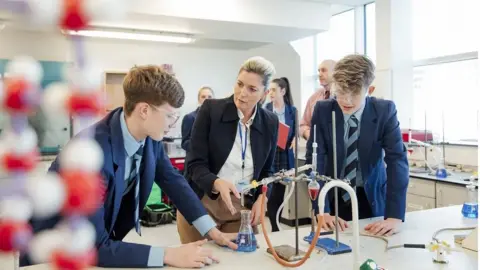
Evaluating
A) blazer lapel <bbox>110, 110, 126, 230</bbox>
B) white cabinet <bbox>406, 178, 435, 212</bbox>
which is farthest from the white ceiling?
blazer lapel <bbox>110, 110, 126, 230</bbox>

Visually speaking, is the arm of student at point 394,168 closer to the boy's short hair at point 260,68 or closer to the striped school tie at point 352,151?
the striped school tie at point 352,151

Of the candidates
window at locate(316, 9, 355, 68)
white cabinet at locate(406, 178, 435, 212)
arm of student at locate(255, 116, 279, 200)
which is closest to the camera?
arm of student at locate(255, 116, 279, 200)

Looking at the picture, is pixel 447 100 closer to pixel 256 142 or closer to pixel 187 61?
pixel 256 142

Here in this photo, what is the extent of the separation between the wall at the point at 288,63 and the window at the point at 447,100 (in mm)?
1711

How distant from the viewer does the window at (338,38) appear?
543 cm

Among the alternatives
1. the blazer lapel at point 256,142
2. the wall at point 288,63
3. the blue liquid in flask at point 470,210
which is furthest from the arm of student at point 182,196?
the wall at point 288,63

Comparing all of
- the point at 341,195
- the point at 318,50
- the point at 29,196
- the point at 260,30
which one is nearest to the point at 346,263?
the point at 341,195

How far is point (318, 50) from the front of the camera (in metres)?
6.00

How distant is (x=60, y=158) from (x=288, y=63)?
576 centimetres

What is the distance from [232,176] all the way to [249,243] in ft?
1.51

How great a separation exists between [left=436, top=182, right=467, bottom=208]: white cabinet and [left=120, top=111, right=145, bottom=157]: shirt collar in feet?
7.79

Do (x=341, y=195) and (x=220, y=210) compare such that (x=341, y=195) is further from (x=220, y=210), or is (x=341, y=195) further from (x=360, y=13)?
(x=360, y=13)

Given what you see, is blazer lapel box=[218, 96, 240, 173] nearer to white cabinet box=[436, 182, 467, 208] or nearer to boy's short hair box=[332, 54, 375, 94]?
boy's short hair box=[332, 54, 375, 94]

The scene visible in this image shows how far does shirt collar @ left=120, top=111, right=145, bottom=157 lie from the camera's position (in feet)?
4.28
